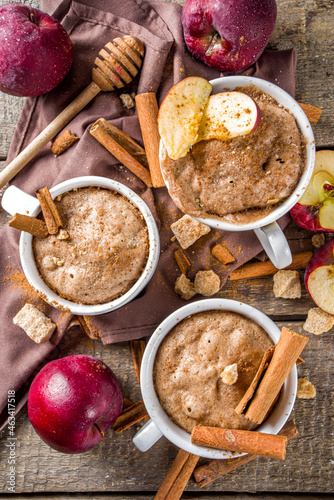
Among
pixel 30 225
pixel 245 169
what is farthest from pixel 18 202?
pixel 245 169

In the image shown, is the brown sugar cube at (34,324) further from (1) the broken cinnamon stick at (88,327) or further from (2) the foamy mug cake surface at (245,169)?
(2) the foamy mug cake surface at (245,169)

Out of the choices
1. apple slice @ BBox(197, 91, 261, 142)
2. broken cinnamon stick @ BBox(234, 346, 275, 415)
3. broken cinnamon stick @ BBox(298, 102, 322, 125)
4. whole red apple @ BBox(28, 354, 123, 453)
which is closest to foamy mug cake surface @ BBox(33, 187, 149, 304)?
whole red apple @ BBox(28, 354, 123, 453)

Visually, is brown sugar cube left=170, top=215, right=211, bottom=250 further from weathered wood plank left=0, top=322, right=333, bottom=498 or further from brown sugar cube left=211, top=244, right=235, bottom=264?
weathered wood plank left=0, top=322, right=333, bottom=498

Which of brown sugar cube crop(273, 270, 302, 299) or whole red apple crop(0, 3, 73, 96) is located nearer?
whole red apple crop(0, 3, 73, 96)

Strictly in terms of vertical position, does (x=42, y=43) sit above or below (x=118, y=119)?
above

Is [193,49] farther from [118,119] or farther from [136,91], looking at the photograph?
[118,119]

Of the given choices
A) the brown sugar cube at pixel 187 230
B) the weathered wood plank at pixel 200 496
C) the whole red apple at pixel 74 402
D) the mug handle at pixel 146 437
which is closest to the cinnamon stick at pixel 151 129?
the brown sugar cube at pixel 187 230

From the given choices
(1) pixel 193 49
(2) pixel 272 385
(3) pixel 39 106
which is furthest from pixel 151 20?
(2) pixel 272 385
